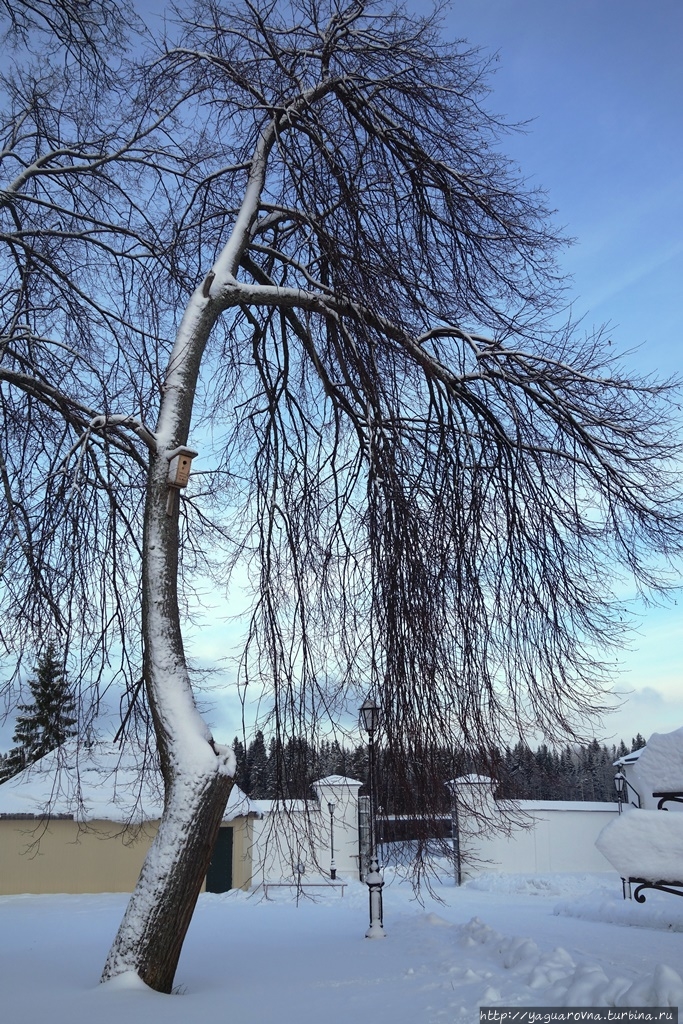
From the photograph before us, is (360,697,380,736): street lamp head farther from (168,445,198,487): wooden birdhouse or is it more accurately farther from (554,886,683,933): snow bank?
(554,886,683,933): snow bank

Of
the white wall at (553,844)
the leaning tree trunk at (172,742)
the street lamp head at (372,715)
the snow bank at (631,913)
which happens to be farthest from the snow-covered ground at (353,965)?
the white wall at (553,844)

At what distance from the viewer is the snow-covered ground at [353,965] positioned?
4.86 metres

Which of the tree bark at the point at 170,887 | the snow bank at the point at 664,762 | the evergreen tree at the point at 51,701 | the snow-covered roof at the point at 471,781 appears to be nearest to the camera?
the tree bark at the point at 170,887

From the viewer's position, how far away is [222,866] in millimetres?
25812

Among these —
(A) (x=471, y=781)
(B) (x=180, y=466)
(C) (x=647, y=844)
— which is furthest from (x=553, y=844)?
(B) (x=180, y=466)

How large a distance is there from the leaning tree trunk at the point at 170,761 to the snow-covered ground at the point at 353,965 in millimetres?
310

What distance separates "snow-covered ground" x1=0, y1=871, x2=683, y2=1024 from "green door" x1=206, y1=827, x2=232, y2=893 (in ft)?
28.6

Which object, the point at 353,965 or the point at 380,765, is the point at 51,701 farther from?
the point at 380,765

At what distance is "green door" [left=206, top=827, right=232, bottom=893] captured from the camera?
83.5ft

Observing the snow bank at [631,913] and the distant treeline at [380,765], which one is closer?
the distant treeline at [380,765]

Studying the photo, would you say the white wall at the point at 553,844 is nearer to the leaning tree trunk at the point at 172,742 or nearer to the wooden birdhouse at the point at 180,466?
the leaning tree trunk at the point at 172,742

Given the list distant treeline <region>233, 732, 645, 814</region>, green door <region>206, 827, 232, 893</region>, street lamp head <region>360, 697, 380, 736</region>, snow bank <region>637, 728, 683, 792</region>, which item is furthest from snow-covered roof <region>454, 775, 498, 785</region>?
green door <region>206, 827, 232, 893</region>

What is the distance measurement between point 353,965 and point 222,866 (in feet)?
63.6

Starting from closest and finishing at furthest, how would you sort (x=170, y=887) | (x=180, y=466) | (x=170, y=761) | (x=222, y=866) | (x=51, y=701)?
(x=170, y=887) < (x=170, y=761) < (x=180, y=466) < (x=51, y=701) < (x=222, y=866)
